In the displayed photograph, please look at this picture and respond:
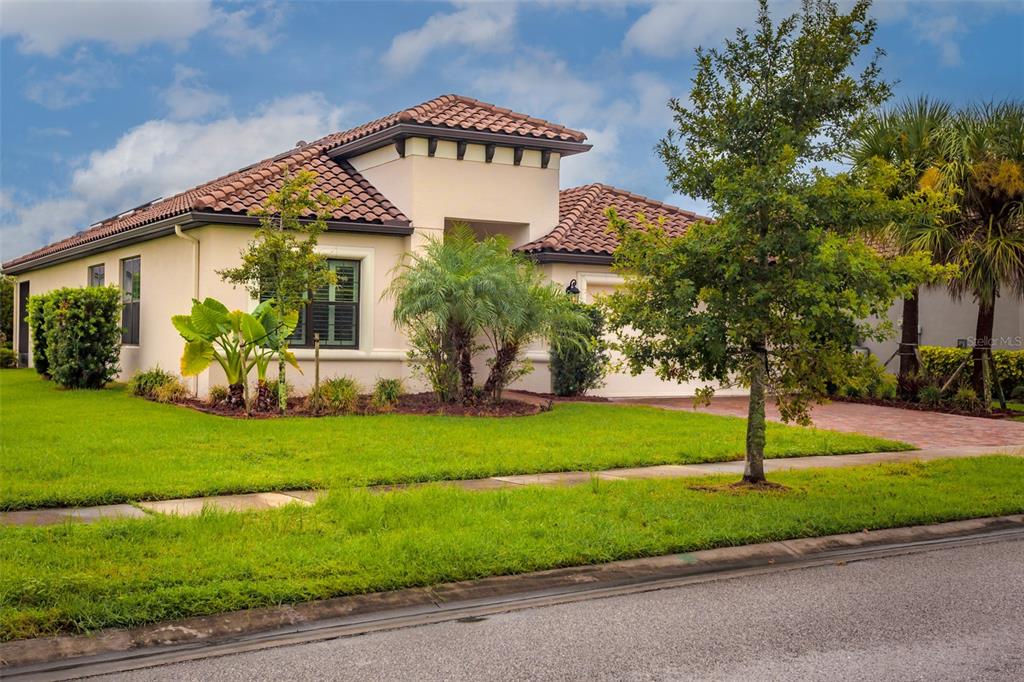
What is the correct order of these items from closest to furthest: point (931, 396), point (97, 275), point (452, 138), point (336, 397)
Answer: point (336, 397) < point (452, 138) < point (931, 396) < point (97, 275)

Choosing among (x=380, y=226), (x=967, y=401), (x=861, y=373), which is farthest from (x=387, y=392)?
(x=967, y=401)

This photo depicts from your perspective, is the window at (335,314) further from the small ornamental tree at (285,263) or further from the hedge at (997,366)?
the hedge at (997,366)

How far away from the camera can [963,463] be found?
12.5 metres

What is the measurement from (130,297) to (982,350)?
56.8ft

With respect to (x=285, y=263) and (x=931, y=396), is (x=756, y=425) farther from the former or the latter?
(x=931, y=396)

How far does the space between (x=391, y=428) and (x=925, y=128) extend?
12781mm

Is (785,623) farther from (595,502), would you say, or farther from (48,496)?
(48,496)

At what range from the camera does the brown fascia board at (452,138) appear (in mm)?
19250

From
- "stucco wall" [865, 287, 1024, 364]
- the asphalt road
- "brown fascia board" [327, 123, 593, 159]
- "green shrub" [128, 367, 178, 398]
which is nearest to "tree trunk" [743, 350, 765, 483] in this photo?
the asphalt road

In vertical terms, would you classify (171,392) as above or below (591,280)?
below

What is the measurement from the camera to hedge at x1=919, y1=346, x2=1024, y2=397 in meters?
22.2

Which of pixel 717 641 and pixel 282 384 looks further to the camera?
pixel 282 384

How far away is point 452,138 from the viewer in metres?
19.6

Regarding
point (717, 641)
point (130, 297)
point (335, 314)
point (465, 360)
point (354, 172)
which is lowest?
point (717, 641)
